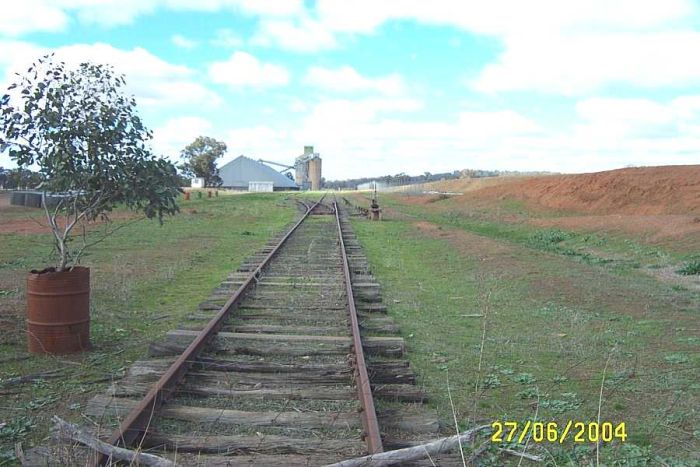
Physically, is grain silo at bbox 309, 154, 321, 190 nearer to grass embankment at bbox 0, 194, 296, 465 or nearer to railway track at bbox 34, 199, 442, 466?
grass embankment at bbox 0, 194, 296, 465

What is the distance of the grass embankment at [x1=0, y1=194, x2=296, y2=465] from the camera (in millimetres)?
5621

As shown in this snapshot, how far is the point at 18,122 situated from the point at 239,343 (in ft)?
10.7

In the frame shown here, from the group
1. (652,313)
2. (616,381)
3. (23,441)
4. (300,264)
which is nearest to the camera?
(23,441)

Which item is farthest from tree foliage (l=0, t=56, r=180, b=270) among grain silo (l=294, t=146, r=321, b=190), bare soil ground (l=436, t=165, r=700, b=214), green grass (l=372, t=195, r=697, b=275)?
grain silo (l=294, t=146, r=321, b=190)

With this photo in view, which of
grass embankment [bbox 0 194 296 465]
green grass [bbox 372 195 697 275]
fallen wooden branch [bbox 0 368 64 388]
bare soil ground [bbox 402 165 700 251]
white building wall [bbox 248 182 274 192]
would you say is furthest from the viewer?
white building wall [bbox 248 182 274 192]

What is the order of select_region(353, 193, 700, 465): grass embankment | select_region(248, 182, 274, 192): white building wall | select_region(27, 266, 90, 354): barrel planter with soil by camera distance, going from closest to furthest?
1. select_region(353, 193, 700, 465): grass embankment
2. select_region(27, 266, 90, 354): barrel planter with soil
3. select_region(248, 182, 274, 192): white building wall

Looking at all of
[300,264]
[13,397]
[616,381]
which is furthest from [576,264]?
[13,397]

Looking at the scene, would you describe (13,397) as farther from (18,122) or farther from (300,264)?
(300,264)

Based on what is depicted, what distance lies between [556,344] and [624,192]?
116ft

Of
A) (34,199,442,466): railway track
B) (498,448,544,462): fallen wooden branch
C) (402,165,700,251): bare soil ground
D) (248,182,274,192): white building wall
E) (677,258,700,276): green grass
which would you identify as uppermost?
(248,182,274,192): white building wall

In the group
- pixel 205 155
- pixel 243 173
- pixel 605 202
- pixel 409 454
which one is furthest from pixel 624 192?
pixel 243 173

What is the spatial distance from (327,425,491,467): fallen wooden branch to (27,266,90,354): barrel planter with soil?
4.30 metres

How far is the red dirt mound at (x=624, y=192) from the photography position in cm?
3572

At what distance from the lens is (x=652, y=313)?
9.95 metres
